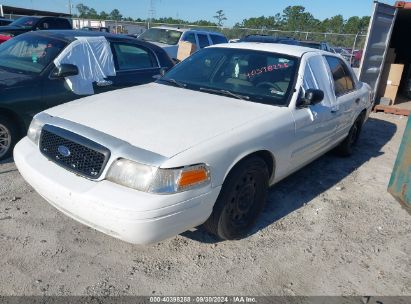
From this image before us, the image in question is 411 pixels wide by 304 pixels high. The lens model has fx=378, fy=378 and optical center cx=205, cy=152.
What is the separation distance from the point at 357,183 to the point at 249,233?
2.19 meters

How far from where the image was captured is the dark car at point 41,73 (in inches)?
178

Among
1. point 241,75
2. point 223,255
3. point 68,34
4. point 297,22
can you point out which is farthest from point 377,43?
point 297,22

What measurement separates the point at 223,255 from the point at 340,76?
3.06 m

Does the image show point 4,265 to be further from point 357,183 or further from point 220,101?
point 357,183

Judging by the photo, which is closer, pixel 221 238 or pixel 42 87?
pixel 221 238

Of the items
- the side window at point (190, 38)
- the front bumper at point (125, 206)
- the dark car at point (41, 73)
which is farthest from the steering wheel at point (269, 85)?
the side window at point (190, 38)

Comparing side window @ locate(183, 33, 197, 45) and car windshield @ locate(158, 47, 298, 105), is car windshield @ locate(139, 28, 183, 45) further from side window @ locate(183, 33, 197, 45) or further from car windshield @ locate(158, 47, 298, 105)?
car windshield @ locate(158, 47, 298, 105)

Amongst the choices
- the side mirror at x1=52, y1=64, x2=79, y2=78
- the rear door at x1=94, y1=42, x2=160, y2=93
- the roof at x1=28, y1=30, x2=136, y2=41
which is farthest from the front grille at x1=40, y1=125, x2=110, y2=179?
the roof at x1=28, y1=30, x2=136, y2=41

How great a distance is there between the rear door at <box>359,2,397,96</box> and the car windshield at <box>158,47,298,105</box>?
597 cm

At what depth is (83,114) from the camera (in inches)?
124

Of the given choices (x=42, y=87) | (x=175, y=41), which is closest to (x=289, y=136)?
(x=42, y=87)

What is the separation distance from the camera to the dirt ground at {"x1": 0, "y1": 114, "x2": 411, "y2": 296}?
2768mm

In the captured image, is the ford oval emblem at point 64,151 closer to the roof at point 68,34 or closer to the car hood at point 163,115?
the car hood at point 163,115

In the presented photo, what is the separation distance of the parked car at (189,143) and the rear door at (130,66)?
1.40 m
